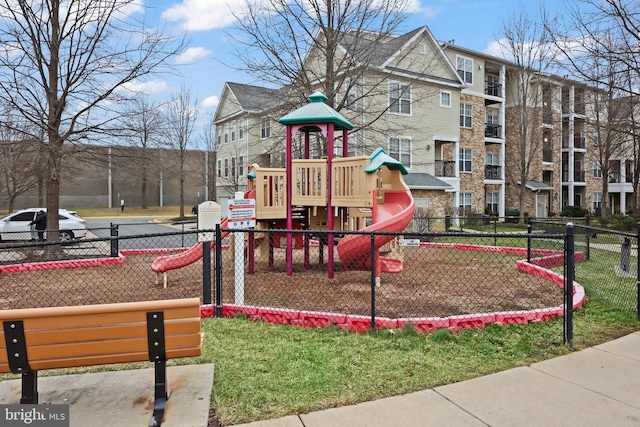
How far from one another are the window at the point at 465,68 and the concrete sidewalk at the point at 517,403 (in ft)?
89.0

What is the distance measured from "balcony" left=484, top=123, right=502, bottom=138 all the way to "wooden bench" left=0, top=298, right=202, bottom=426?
104 feet

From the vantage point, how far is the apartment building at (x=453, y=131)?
21.9 metres

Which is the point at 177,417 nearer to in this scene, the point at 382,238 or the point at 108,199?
the point at 382,238

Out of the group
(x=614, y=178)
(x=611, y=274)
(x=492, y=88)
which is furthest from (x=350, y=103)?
(x=614, y=178)

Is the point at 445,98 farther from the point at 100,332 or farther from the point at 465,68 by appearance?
the point at 100,332

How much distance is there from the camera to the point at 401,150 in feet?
79.0

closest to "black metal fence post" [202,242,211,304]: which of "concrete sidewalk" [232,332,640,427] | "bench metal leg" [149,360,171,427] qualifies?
"bench metal leg" [149,360,171,427]

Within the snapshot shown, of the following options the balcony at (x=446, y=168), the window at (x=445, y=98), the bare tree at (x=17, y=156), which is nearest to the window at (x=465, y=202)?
the balcony at (x=446, y=168)

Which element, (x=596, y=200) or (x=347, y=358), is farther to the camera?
(x=596, y=200)

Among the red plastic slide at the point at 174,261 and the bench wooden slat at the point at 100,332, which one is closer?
the bench wooden slat at the point at 100,332

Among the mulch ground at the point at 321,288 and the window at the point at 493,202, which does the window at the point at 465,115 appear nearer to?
the window at the point at 493,202

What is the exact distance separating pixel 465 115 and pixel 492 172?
5198 millimetres

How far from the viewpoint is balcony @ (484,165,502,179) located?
30855 millimetres

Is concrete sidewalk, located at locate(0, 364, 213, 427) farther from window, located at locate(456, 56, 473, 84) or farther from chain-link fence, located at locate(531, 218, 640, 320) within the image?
window, located at locate(456, 56, 473, 84)
